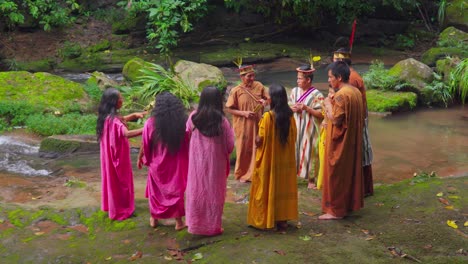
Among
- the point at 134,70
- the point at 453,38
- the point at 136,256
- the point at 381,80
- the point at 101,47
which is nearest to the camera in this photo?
the point at 136,256

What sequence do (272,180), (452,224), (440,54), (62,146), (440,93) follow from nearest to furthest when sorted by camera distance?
(272,180)
(452,224)
(62,146)
(440,93)
(440,54)

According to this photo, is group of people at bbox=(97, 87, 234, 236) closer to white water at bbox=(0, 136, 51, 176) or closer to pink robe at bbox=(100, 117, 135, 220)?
pink robe at bbox=(100, 117, 135, 220)

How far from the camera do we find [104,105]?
528 centimetres

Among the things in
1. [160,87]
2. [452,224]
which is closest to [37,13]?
[160,87]

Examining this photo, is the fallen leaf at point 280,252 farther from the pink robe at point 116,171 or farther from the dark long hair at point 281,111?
the pink robe at point 116,171

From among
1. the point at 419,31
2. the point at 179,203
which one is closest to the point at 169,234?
the point at 179,203

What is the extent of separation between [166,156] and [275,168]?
100 centimetres

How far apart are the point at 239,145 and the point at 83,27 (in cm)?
1284

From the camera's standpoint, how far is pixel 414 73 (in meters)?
12.7

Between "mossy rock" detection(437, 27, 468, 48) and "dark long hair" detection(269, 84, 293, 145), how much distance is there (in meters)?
11.8

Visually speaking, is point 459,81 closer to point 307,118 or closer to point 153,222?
point 307,118

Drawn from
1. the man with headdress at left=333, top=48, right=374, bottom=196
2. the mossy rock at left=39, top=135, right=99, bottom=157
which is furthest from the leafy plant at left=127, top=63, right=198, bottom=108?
the man with headdress at left=333, top=48, right=374, bottom=196

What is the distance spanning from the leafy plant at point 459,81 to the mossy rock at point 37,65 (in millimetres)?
11016

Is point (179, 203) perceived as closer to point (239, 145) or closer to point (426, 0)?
point (239, 145)
